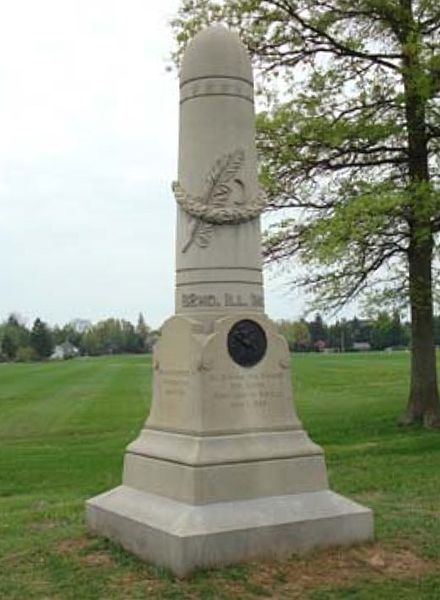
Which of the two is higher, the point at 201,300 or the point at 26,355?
the point at 26,355

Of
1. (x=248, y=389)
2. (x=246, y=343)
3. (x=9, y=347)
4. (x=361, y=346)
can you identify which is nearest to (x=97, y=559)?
(x=248, y=389)

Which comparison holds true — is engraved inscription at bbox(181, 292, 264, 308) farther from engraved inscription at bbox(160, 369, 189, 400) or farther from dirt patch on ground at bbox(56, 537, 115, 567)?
dirt patch on ground at bbox(56, 537, 115, 567)

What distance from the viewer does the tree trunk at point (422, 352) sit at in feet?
54.9

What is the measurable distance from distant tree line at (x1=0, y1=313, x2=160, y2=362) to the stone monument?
105980 mm

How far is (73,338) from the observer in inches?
6014

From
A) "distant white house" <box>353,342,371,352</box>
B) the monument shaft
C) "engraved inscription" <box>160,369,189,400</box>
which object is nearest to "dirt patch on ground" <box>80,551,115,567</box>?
"engraved inscription" <box>160,369,189,400</box>

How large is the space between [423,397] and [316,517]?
1071 centimetres

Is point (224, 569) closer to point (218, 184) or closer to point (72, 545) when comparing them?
point (72, 545)

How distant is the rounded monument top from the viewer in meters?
7.95

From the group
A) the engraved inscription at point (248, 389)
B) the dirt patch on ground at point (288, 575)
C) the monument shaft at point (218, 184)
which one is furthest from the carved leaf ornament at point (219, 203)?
the dirt patch on ground at point (288, 575)

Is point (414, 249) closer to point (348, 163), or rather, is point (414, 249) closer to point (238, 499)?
point (348, 163)

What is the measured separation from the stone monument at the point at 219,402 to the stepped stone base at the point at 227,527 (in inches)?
0.4

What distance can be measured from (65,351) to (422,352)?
13236cm

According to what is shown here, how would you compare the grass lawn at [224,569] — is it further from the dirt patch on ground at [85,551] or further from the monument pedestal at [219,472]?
the monument pedestal at [219,472]
